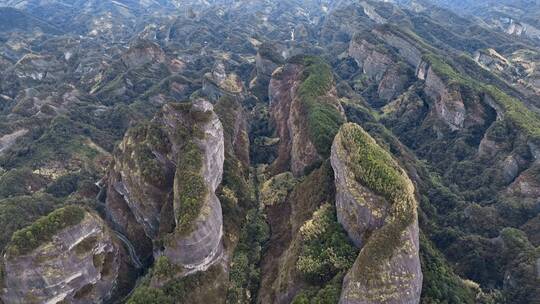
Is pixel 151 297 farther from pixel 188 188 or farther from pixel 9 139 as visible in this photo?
pixel 9 139

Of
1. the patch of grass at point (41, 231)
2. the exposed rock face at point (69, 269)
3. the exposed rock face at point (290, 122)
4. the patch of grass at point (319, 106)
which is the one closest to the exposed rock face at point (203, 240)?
the exposed rock face at point (69, 269)

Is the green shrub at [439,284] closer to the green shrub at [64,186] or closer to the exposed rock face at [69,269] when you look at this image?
the exposed rock face at [69,269]

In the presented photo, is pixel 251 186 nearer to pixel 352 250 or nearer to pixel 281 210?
pixel 281 210

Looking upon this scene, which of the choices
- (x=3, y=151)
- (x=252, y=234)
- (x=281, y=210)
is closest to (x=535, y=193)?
(x=281, y=210)

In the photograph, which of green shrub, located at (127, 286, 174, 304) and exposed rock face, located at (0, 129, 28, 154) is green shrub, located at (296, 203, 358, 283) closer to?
green shrub, located at (127, 286, 174, 304)

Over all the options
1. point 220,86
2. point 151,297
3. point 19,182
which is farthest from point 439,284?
point 220,86

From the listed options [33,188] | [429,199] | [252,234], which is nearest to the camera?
[252,234]
